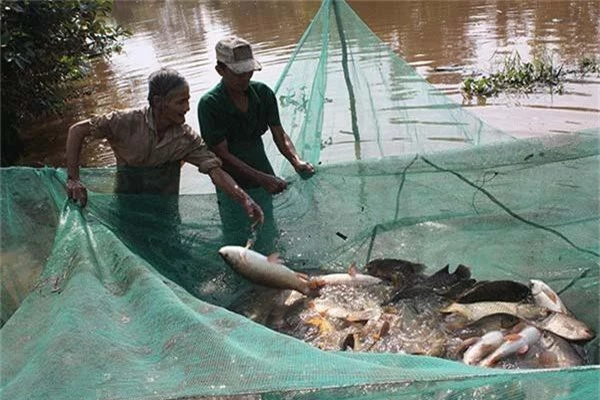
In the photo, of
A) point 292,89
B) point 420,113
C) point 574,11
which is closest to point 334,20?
point 292,89

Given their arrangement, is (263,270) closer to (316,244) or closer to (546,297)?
(316,244)

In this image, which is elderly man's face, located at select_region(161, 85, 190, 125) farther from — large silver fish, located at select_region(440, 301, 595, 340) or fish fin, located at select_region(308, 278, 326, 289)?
large silver fish, located at select_region(440, 301, 595, 340)

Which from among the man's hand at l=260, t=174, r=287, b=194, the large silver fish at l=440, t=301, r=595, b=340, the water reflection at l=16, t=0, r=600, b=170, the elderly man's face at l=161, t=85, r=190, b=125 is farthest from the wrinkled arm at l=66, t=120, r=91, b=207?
the water reflection at l=16, t=0, r=600, b=170

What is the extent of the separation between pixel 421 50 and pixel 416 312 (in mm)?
8924

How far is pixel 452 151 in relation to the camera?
12.3 feet

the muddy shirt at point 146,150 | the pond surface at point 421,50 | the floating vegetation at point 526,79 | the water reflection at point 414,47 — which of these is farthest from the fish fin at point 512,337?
the floating vegetation at point 526,79

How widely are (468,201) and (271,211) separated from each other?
1.16 m

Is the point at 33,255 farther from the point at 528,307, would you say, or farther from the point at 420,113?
the point at 420,113

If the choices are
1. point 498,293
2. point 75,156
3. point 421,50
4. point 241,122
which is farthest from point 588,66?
point 75,156

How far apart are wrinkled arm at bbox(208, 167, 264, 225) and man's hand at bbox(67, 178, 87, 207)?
0.68m

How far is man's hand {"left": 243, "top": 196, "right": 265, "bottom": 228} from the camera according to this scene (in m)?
3.43

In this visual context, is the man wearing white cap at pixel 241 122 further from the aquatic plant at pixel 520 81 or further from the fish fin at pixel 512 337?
the aquatic plant at pixel 520 81

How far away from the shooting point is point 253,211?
345 centimetres

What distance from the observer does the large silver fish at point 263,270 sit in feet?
11.0
